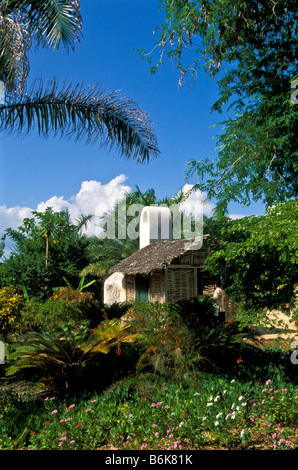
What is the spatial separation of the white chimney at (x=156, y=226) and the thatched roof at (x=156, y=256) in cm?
41

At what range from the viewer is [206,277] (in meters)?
14.8

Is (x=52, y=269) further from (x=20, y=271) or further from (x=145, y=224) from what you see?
Result: (x=145, y=224)

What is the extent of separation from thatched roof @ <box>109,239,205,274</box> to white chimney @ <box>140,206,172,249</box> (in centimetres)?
41

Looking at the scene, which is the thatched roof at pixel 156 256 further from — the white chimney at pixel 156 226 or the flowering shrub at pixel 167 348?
the flowering shrub at pixel 167 348

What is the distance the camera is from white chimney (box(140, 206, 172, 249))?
620 inches

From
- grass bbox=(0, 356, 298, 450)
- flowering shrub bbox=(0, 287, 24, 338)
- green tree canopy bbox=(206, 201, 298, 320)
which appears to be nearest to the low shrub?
flowering shrub bbox=(0, 287, 24, 338)

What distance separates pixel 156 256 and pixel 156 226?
90.7 inches

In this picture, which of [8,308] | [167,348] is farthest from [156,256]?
[167,348]

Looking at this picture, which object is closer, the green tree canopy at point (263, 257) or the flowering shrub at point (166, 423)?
the flowering shrub at point (166, 423)

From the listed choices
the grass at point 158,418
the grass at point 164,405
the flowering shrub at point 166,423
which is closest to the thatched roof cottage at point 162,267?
the grass at point 164,405

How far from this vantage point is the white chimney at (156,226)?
1575cm
